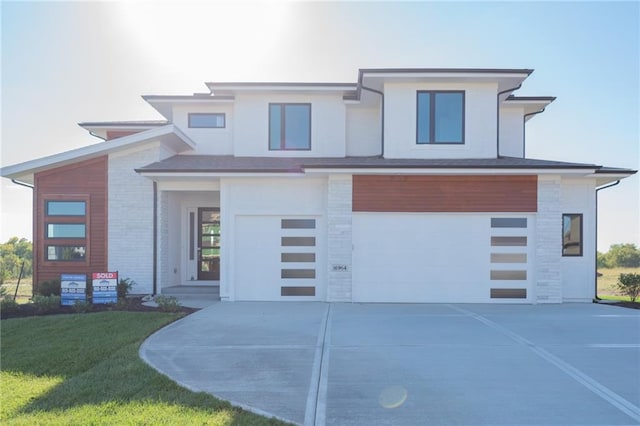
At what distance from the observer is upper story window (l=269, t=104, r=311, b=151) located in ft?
43.8

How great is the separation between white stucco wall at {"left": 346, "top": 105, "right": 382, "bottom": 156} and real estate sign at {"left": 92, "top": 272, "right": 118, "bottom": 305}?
8472mm

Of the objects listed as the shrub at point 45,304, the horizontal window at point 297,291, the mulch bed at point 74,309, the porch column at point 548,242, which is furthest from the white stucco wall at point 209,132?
the porch column at point 548,242

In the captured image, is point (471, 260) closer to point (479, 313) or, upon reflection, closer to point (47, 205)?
point (479, 313)

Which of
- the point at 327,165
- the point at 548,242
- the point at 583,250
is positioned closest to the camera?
the point at 327,165

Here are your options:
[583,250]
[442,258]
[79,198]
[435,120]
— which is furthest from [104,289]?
[583,250]

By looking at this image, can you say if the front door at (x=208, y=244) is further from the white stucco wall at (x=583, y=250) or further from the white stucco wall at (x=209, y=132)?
the white stucco wall at (x=583, y=250)

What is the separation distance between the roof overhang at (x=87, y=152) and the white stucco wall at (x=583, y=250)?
12.4 meters

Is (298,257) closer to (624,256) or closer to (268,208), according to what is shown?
(268,208)

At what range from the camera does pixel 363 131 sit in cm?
1385

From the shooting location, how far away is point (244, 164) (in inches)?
467

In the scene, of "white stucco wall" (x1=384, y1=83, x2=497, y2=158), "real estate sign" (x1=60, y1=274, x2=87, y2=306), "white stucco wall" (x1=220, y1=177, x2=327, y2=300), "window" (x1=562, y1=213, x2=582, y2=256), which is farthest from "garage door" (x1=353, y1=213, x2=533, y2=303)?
"real estate sign" (x1=60, y1=274, x2=87, y2=306)

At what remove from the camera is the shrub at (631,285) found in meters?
11.8

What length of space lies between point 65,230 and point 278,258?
21.9 ft

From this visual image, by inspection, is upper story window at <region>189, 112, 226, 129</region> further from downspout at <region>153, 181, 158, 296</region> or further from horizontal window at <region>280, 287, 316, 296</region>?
horizontal window at <region>280, 287, 316, 296</region>
